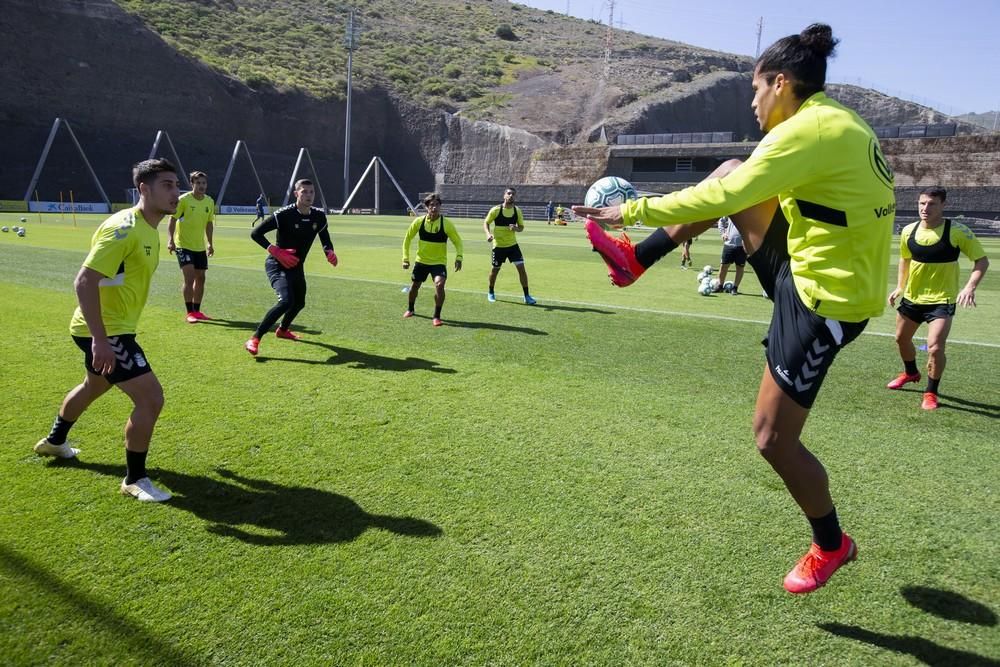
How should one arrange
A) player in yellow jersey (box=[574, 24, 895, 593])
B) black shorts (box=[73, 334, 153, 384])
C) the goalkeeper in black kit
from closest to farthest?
1. player in yellow jersey (box=[574, 24, 895, 593])
2. black shorts (box=[73, 334, 153, 384])
3. the goalkeeper in black kit

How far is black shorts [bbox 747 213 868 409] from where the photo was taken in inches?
115

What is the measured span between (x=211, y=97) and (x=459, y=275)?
53.9 metres

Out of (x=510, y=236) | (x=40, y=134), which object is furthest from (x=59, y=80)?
(x=510, y=236)

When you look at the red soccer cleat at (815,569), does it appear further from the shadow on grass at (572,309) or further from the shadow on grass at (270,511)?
the shadow on grass at (572,309)

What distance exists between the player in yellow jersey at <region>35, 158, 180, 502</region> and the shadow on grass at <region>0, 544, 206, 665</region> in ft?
2.69

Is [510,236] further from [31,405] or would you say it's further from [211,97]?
[211,97]

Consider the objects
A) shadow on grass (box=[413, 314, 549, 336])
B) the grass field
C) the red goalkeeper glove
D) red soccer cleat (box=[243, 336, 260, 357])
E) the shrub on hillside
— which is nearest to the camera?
the grass field

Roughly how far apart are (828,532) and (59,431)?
479cm

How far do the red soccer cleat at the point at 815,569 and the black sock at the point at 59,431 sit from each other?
4.57m

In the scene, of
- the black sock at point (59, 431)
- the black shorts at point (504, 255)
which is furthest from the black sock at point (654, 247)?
the black shorts at point (504, 255)

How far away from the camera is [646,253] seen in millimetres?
3498

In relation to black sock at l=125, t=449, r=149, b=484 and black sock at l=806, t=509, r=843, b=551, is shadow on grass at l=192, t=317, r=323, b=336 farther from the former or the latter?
black sock at l=806, t=509, r=843, b=551

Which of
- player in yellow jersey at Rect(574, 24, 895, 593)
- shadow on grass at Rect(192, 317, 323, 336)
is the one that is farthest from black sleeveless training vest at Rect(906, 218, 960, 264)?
shadow on grass at Rect(192, 317, 323, 336)

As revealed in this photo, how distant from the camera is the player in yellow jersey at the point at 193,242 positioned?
10.1m
